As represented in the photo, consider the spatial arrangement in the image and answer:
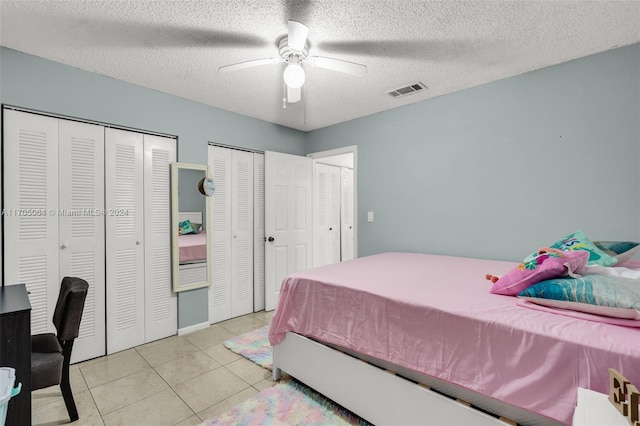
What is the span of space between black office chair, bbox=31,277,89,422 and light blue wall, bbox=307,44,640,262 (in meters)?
2.81

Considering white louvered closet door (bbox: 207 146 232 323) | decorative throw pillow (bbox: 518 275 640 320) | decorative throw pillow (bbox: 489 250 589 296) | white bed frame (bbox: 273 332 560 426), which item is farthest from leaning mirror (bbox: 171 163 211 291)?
decorative throw pillow (bbox: 518 275 640 320)

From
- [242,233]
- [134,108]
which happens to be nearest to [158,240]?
[242,233]

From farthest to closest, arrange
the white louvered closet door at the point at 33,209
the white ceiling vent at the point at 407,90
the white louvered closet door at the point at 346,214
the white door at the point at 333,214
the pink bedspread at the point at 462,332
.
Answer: the white louvered closet door at the point at 346,214, the white door at the point at 333,214, the white ceiling vent at the point at 407,90, the white louvered closet door at the point at 33,209, the pink bedspread at the point at 462,332

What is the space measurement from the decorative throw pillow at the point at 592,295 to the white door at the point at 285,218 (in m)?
2.86

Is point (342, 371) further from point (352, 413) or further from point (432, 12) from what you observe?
point (432, 12)

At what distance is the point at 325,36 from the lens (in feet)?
6.47

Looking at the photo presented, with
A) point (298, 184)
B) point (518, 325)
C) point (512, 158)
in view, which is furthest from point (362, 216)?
point (518, 325)

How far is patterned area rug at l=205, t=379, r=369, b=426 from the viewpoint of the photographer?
174 centimetres

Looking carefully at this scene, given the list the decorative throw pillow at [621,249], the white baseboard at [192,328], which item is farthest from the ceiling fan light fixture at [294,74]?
the white baseboard at [192,328]

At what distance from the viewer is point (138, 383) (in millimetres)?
2176

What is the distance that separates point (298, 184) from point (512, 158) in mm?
2493

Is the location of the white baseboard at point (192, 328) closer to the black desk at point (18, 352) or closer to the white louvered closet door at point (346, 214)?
the black desk at point (18, 352)

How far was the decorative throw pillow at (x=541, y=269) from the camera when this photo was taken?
1.38 metres

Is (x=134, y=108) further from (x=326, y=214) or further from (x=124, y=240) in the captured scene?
(x=326, y=214)
